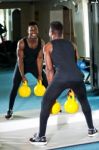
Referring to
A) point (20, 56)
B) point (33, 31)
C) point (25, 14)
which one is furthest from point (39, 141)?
point (25, 14)

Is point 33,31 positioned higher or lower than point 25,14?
lower

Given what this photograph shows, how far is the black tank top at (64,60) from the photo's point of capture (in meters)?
3.58

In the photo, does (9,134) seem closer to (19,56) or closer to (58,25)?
(19,56)

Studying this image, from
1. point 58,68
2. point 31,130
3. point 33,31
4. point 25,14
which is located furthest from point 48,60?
point 25,14

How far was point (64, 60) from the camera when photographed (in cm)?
358

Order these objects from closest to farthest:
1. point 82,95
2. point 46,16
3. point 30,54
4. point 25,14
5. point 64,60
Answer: point 64,60 < point 82,95 < point 30,54 < point 46,16 < point 25,14

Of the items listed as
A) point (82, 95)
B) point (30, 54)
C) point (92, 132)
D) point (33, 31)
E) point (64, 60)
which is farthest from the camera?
point (30, 54)

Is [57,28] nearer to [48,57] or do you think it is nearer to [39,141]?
[48,57]

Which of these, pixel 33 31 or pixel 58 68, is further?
pixel 33 31

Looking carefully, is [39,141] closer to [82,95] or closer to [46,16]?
[82,95]

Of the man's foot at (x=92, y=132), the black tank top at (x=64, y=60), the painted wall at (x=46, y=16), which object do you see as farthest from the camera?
the painted wall at (x=46, y=16)

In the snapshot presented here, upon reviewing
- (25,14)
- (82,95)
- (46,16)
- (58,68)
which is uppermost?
(25,14)

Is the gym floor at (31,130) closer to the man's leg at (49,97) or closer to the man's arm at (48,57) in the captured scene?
the man's leg at (49,97)

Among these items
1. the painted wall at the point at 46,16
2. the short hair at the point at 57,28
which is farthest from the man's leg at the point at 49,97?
the painted wall at the point at 46,16
